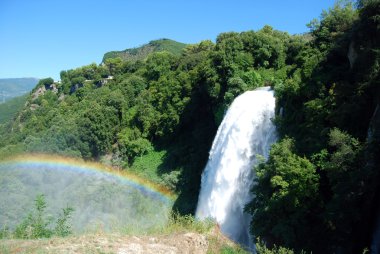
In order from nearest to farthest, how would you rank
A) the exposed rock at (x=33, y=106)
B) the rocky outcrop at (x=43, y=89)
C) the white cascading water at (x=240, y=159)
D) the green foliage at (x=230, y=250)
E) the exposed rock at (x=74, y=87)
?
the green foliage at (x=230, y=250)
the white cascading water at (x=240, y=159)
the exposed rock at (x=74, y=87)
the exposed rock at (x=33, y=106)
the rocky outcrop at (x=43, y=89)

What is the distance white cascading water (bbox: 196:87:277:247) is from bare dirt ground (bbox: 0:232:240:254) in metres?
11.3

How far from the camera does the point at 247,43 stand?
33.2m

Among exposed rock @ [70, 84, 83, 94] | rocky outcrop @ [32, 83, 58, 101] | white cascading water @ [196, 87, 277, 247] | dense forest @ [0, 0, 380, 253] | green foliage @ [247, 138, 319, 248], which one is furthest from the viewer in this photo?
rocky outcrop @ [32, 83, 58, 101]

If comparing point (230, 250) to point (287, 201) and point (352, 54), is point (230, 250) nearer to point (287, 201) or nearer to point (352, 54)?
point (287, 201)

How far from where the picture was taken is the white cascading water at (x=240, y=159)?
874 inches

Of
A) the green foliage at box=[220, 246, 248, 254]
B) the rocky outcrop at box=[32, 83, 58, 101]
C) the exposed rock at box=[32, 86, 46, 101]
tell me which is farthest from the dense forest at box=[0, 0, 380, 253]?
the exposed rock at box=[32, 86, 46, 101]

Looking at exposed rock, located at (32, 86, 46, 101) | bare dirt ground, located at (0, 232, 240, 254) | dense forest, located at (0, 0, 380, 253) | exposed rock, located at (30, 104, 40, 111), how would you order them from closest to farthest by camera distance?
1. bare dirt ground, located at (0, 232, 240, 254)
2. dense forest, located at (0, 0, 380, 253)
3. exposed rock, located at (30, 104, 40, 111)
4. exposed rock, located at (32, 86, 46, 101)

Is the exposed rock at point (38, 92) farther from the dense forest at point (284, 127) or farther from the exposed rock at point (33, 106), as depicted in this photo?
the dense forest at point (284, 127)

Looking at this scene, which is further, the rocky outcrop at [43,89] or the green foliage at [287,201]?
the rocky outcrop at [43,89]

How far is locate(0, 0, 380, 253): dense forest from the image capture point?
573 inches

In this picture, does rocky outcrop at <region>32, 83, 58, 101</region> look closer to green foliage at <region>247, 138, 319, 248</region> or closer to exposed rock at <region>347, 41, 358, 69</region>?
exposed rock at <region>347, 41, 358, 69</region>

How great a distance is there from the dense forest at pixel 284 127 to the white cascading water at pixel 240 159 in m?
1.64

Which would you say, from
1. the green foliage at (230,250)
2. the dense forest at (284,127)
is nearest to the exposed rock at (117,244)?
the green foliage at (230,250)

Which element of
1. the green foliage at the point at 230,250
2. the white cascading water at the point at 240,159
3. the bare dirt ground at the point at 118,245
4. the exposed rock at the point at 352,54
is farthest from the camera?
the white cascading water at the point at 240,159
